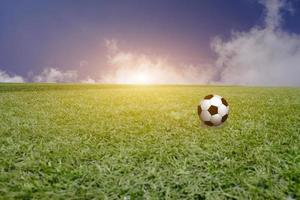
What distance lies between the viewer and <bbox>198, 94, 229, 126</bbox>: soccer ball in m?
7.11

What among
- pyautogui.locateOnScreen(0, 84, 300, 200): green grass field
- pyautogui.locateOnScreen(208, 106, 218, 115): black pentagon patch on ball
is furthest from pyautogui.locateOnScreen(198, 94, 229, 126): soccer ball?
pyautogui.locateOnScreen(0, 84, 300, 200): green grass field

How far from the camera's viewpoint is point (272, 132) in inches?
258

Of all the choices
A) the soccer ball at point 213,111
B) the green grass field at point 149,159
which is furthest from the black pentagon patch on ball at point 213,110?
the green grass field at point 149,159

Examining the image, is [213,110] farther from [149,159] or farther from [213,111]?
[149,159]

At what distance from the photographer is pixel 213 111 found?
283 inches

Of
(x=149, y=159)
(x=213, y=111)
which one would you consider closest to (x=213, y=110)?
(x=213, y=111)

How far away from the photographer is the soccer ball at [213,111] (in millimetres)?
7105

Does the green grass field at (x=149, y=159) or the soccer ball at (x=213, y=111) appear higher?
the soccer ball at (x=213, y=111)

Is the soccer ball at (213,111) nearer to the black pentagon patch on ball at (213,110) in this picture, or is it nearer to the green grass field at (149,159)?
the black pentagon patch on ball at (213,110)

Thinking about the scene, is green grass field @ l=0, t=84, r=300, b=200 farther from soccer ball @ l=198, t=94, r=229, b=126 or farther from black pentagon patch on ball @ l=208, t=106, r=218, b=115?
black pentagon patch on ball @ l=208, t=106, r=218, b=115

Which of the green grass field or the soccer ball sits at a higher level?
the soccer ball

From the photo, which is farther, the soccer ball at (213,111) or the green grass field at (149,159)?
the soccer ball at (213,111)

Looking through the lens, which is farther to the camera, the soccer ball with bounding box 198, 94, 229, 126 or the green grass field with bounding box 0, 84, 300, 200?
the soccer ball with bounding box 198, 94, 229, 126

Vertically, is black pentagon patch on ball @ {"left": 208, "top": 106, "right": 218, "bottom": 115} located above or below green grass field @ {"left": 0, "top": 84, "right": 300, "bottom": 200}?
above
